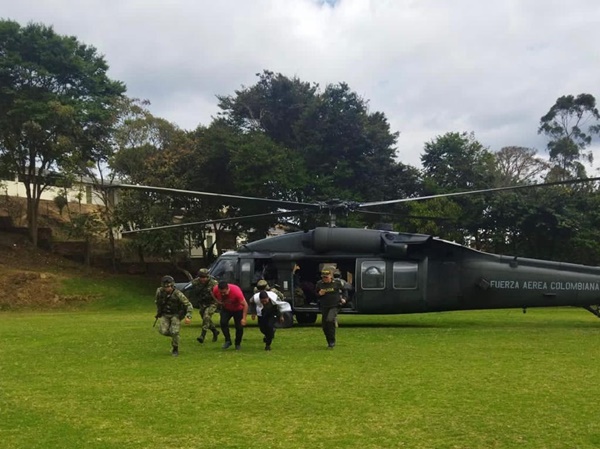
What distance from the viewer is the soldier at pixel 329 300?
12766mm

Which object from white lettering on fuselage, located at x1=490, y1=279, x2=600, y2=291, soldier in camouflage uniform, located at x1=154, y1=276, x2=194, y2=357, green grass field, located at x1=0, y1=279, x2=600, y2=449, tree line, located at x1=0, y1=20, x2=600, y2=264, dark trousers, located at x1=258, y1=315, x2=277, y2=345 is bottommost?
green grass field, located at x1=0, y1=279, x2=600, y2=449

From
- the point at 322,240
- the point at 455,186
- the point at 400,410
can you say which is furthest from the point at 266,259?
the point at 455,186

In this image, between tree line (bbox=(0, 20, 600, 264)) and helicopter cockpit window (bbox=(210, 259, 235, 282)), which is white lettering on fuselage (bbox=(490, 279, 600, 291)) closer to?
helicopter cockpit window (bbox=(210, 259, 235, 282))

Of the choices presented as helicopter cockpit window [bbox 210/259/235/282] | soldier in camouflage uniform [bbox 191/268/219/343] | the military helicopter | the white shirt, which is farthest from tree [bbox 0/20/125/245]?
the white shirt

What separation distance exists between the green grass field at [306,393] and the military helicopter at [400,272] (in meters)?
2.55

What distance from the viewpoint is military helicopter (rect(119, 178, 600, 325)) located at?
17406 mm

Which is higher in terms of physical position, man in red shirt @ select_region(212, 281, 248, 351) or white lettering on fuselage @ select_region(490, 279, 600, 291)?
white lettering on fuselage @ select_region(490, 279, 600, 291)

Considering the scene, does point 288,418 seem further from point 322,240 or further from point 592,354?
point 322,240

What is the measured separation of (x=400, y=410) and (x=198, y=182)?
3449 cm

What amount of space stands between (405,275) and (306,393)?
1036cm

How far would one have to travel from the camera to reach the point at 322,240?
1847 centimetres

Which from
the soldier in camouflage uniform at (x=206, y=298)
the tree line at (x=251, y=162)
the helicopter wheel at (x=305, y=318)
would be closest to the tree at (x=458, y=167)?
the tree line at (x=251, y=162)

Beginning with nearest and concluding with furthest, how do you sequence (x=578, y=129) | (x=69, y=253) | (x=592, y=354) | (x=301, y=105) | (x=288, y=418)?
(x=288, y=418), (x=592, y=354), (x=69, y=253), (x=301, y=105), (x=578, y=129)

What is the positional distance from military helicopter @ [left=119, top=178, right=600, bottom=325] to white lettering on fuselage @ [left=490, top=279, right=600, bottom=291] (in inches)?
1.0
